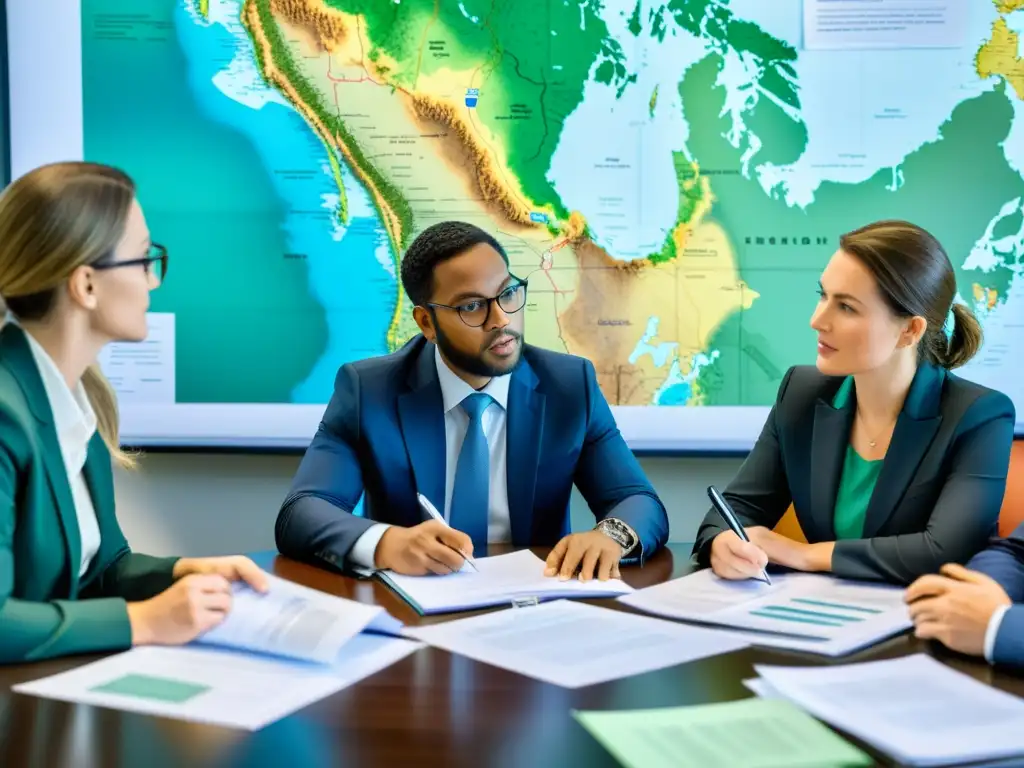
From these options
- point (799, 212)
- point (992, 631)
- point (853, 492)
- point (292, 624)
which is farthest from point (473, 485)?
point (799, 212)

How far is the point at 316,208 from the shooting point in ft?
9.96

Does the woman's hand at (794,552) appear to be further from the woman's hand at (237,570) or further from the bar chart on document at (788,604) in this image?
the woman's hand at (237,570)

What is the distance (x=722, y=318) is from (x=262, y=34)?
1550 mm

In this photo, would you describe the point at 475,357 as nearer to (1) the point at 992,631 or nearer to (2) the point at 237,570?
(2) the point at 237,570

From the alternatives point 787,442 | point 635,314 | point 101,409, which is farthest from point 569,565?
point 635,314

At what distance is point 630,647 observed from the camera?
1.36 m

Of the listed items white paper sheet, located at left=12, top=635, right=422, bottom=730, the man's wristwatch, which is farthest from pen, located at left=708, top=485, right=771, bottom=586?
white paper sheet, located at left=12, top=635, right=422, bottom=730

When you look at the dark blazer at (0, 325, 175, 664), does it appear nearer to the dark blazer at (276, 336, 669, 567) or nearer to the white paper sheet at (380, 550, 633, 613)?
the white paper sheet at (380, 550, 633, 613)

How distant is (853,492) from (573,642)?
2.96ft

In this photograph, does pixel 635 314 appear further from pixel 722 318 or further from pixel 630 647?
pixel 630 647

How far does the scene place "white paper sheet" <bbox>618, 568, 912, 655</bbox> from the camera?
1406mm

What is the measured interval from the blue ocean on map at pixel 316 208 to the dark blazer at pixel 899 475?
51.5 inches

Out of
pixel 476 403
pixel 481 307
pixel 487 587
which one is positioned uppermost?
pixel 481 307

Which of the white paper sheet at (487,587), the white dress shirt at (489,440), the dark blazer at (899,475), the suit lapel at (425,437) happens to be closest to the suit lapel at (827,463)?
the dark blazer at (899,475)
